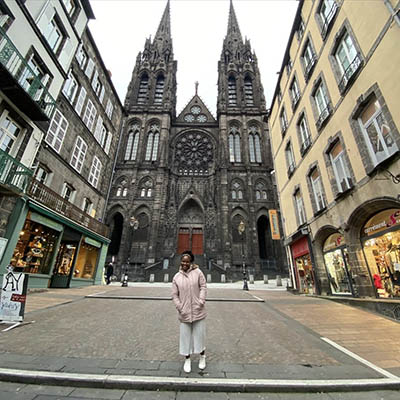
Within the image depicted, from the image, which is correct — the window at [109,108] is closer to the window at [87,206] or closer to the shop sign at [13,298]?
the window at [87,206]

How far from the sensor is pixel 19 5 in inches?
336

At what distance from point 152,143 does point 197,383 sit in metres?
34.7

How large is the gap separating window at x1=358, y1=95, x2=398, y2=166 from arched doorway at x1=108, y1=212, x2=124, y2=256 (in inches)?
1120

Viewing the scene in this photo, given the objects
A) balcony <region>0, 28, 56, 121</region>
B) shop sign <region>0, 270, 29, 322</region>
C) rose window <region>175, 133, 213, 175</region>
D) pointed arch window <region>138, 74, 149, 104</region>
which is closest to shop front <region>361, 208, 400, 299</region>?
shop sign <region>0, 270, 29, 322</region>

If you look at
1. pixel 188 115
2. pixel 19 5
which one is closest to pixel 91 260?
pixel 19 5

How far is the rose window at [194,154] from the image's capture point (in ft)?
116

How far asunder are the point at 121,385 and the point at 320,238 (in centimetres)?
1056

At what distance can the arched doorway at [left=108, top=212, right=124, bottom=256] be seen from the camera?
2808cm

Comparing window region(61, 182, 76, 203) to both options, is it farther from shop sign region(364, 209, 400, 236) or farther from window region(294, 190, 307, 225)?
shop sign region(364, 209, 400, 236)

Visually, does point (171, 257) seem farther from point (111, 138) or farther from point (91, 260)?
point (111, 138)

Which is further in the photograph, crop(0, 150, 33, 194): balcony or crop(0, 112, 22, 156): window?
crop(0, 112, 22, 156): window

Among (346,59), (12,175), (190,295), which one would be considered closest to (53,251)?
(12,175)

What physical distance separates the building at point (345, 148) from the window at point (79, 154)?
47.6 ft

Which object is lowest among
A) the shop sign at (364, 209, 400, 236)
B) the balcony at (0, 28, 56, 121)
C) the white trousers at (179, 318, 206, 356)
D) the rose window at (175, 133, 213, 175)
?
the white trousers at (179, 318, 206, 356)
